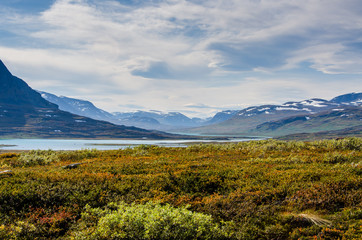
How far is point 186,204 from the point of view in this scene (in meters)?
11.5

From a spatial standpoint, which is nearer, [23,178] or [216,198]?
[216,198]

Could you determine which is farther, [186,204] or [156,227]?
[186,204]

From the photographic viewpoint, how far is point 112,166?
17734 millimetres

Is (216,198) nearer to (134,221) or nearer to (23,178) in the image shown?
(134,221)

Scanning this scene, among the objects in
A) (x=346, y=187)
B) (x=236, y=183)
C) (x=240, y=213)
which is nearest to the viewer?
(x=240, y=213)

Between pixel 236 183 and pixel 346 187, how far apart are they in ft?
17.6

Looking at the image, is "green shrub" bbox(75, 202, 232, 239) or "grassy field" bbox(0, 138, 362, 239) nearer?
"green shrub" bbox(75, 202, 232, 239)

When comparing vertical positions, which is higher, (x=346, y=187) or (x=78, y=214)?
(x=346, y=187)

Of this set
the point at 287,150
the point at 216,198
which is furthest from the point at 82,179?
the point at 287,150

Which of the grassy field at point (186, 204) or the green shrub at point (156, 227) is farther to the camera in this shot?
Result: the grassy field at point (186, 204)

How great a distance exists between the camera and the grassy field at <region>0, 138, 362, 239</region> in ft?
29.6

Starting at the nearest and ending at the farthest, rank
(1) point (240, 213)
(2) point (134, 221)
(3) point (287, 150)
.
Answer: (2) point (134, 221)
(1) point (240, 213)
(3) point (287, 150)

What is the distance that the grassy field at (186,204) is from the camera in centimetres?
901

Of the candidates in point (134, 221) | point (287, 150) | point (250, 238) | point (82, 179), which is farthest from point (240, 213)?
point (287, 150)
